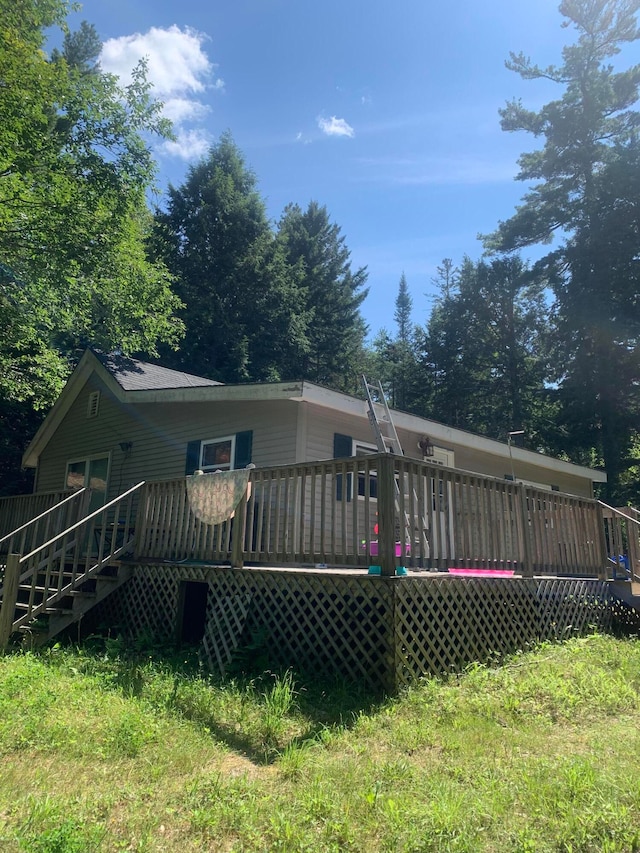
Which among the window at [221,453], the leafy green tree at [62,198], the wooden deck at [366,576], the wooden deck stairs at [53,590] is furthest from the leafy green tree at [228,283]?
the wooden deck at [366,576]

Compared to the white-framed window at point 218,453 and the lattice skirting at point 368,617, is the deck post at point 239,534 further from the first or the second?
the white-framed window at point 218,453

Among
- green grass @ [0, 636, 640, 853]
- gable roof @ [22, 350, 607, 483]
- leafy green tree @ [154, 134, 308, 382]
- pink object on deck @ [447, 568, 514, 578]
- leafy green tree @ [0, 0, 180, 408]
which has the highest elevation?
leafy green tree @ [154, 134, 308, 382]

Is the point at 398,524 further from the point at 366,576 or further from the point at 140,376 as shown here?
the point at 140,376

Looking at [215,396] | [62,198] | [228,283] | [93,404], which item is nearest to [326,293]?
[228,283]

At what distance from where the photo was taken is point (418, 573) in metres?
5.26

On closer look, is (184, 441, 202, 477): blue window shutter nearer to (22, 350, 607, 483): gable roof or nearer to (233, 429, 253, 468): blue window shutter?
(22, 350, 607, 483): gable roof

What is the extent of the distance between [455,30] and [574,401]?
16.4 meters

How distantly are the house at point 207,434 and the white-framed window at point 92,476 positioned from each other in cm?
3

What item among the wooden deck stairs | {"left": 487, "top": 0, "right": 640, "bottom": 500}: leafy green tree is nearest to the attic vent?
the wooden deck stairs

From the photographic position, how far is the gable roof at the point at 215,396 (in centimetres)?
855

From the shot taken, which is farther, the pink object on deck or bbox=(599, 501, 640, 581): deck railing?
bbox=(599, 501, 640, 581): deck railing

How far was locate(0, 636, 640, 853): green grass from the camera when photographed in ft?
8.93

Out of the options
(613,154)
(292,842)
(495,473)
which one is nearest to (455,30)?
(495,473)

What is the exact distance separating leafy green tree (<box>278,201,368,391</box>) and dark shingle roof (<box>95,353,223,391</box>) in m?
14.9
